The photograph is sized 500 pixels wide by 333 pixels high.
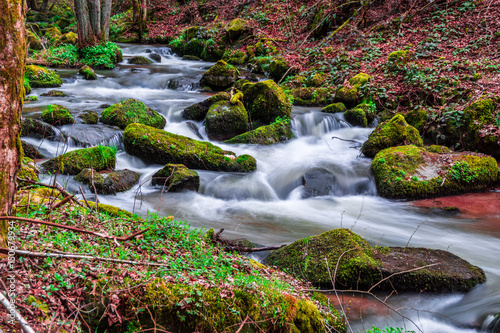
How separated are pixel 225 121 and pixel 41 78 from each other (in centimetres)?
791

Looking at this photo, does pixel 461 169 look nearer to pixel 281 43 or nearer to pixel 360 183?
pixel 360 183

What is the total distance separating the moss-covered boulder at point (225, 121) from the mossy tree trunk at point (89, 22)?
10.6 m

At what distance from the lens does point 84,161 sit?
7.70 metres

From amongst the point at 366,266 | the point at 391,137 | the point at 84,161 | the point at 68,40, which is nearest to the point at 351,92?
the point at 391,137

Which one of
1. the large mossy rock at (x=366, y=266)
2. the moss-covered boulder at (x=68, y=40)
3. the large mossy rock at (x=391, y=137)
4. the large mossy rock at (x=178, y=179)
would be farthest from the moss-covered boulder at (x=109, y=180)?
the moss-covered boulder at (x=68, y=40)

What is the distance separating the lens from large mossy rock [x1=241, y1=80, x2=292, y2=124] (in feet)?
37.4

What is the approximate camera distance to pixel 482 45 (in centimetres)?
1338

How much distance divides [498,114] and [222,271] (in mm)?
9797

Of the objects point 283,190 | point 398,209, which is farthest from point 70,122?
point 398,209

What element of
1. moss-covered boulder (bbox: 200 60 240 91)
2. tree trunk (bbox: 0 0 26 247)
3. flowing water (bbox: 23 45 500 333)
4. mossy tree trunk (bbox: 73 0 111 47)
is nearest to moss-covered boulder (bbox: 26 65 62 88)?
flowing water (bbox: 23 45 500 333)

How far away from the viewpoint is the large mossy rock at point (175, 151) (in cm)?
874

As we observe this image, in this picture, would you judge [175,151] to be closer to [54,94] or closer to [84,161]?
[84,161]

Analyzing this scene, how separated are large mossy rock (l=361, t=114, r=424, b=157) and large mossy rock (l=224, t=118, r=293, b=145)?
2526mm

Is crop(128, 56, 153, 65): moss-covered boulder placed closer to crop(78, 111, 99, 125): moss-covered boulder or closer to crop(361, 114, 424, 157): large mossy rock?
crop(78, 111, 99, 125): moss-covered boulder
